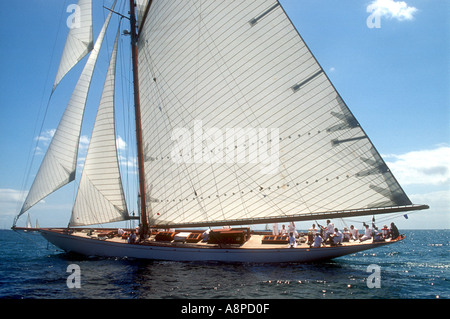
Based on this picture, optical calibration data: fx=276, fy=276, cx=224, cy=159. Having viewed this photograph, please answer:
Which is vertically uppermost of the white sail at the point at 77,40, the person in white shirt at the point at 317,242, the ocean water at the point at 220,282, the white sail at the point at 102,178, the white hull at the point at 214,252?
the white sail at the point at 77,40

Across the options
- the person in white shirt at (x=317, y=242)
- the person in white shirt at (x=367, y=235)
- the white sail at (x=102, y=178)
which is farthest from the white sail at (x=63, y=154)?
the person in white shirt at (x=367, y=235)

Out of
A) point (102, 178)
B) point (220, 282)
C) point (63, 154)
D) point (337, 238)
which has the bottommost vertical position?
point (220, 282)

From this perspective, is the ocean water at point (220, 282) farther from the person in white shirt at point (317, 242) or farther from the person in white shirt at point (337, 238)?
the person in white shirt at point (337, 238)

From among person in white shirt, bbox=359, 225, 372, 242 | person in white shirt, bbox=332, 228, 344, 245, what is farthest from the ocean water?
person in white shirt, bbox=359, 225, 372, 242

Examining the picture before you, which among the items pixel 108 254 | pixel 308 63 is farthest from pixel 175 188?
pixel 308 63

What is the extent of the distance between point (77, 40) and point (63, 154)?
8643 millimetres

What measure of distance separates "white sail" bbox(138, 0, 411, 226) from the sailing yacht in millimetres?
65

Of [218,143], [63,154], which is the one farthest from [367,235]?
[63,154]

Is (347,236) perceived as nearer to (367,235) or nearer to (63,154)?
(367,235)

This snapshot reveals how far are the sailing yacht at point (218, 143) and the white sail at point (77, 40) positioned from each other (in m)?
0.09

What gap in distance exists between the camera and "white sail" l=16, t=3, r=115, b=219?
20500 mm

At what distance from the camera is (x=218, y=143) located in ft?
57.1

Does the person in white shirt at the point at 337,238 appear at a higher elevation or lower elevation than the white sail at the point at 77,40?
lower

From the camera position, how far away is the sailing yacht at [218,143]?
1513cm
